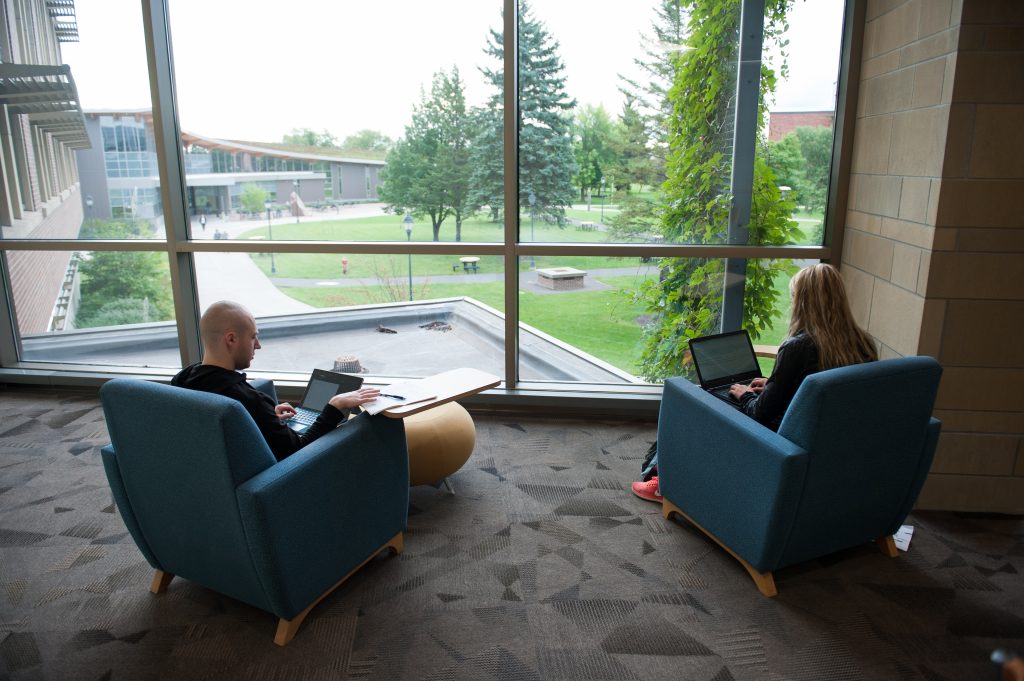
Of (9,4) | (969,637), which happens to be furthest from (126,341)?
(969,637)

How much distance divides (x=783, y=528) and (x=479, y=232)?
9.00 ft

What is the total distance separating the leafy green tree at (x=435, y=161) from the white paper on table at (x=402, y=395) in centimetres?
185

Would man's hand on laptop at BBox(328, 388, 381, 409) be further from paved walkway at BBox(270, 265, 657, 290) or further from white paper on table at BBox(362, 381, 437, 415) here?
paved walkway at BBox(270, 265, 657, 290)

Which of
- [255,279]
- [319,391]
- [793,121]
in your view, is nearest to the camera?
[319,391]

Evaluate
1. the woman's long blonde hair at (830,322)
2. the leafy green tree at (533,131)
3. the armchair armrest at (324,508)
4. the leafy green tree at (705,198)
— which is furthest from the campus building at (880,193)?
the armchair armrest at (324,508)

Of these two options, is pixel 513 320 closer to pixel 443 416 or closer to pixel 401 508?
pixel 443 416

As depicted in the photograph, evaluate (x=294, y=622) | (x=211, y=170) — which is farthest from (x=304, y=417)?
(x=211, y=170)

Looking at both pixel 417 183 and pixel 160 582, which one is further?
pixel 417 183

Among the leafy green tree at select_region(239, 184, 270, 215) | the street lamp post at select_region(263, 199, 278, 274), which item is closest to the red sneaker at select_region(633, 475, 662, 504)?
the street lamp post at select_region(263, 199, 278, 274)

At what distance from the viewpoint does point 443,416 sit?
362 centimetres

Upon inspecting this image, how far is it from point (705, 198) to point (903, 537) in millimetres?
2234

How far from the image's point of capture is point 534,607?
9.04 feet

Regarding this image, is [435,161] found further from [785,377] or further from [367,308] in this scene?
[785,377]

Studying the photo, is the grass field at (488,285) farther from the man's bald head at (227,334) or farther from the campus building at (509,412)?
the man's bald head at (227,334)
